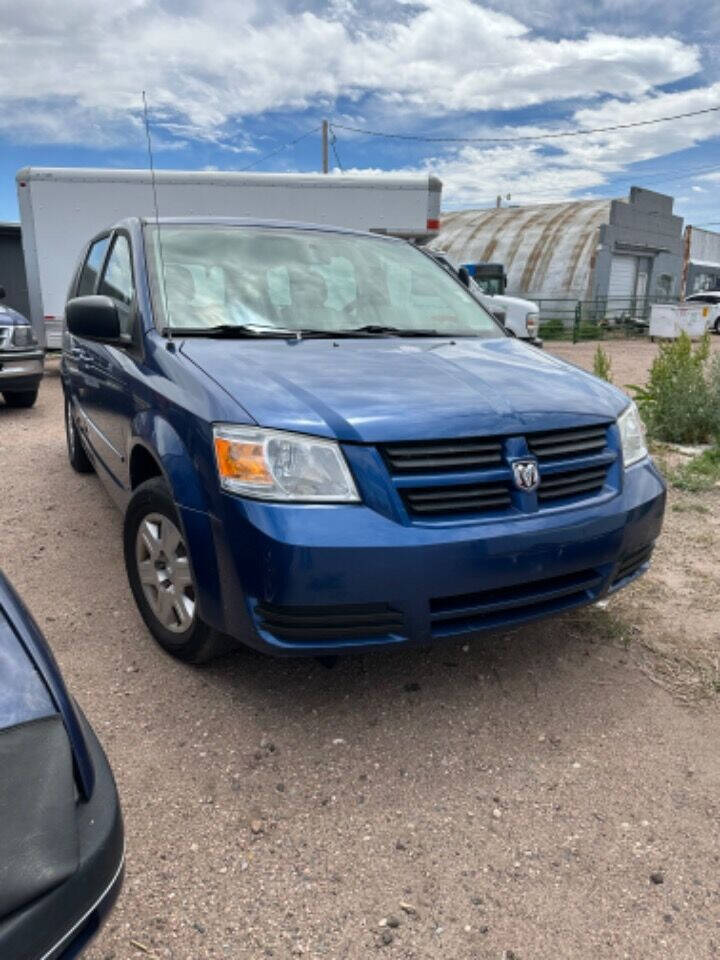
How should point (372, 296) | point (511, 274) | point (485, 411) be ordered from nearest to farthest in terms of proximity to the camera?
point (485, 411), point (372, 296), point (511, 274)

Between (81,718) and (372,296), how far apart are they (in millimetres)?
2556

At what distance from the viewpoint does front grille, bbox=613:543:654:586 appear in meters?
2.62

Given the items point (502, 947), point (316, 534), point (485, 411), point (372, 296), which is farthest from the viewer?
point (372, 296)

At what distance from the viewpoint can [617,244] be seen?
2859 centimetres

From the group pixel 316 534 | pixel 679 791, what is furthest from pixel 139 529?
pixel 679 791

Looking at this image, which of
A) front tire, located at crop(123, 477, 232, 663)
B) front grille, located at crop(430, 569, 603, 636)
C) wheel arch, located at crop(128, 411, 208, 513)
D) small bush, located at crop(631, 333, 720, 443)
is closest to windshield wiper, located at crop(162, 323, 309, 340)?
wheel arch, located at crop(128, 411, 208, 513)

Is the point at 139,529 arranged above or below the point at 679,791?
above

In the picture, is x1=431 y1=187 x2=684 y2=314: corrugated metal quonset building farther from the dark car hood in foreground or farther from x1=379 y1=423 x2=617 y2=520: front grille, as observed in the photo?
x1=379 y1=423 x2=617 y2=520: front grille

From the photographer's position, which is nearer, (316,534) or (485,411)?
(316,534)

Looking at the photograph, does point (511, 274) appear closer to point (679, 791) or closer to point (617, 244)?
point (617, 244)

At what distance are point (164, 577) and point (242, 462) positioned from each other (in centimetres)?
78

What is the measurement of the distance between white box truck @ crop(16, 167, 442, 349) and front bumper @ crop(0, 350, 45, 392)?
3009mm

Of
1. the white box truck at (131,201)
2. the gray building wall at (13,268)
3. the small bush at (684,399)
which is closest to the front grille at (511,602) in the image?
the small bush at (684,399)

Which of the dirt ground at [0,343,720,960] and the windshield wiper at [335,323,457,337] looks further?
the windshield wiper at [335,323,457,337]
